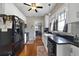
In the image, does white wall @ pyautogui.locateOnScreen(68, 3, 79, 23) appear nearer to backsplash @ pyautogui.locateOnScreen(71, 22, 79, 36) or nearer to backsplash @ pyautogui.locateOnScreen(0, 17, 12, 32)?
backsplash @ pyautogui.locateOnScreen(71, 22, 79, 36)

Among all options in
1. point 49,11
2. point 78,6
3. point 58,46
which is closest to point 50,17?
point 49,11

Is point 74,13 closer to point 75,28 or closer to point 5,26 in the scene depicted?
point 75,28

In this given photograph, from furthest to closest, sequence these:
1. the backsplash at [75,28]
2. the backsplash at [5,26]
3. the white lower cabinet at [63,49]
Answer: the backsplash at [5,26] < the backsplash at [75,28] < the white lower cabinet at [63,49]

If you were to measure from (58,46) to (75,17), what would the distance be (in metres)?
0.96

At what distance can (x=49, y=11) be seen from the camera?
6.75m

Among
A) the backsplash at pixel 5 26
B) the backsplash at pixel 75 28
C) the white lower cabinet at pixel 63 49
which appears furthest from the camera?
the backsplash at pixel 5 26

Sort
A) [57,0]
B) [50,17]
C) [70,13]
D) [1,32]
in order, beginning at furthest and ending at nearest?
[50,17], [1,32], [70,13], [57,0]

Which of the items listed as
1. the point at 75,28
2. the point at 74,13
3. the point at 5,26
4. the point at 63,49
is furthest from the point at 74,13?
the point at 5,26

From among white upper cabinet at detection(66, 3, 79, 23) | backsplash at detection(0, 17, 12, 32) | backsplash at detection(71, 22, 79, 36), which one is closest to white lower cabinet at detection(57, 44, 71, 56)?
backsplash at detection(71, 22, 79, 36)

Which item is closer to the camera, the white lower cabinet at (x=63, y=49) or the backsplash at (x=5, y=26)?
the white lower cabinet at (x=63, y=49)

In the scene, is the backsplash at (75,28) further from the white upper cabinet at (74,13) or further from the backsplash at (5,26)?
the backsplash at (5,26)

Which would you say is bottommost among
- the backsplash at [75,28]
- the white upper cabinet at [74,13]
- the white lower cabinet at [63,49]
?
the white lower cabinet at [63,49]

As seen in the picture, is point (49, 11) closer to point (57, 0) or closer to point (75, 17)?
point (75, 17)

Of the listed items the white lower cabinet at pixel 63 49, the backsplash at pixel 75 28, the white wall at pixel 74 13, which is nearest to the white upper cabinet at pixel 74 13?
the white wall at pixel 74 13
